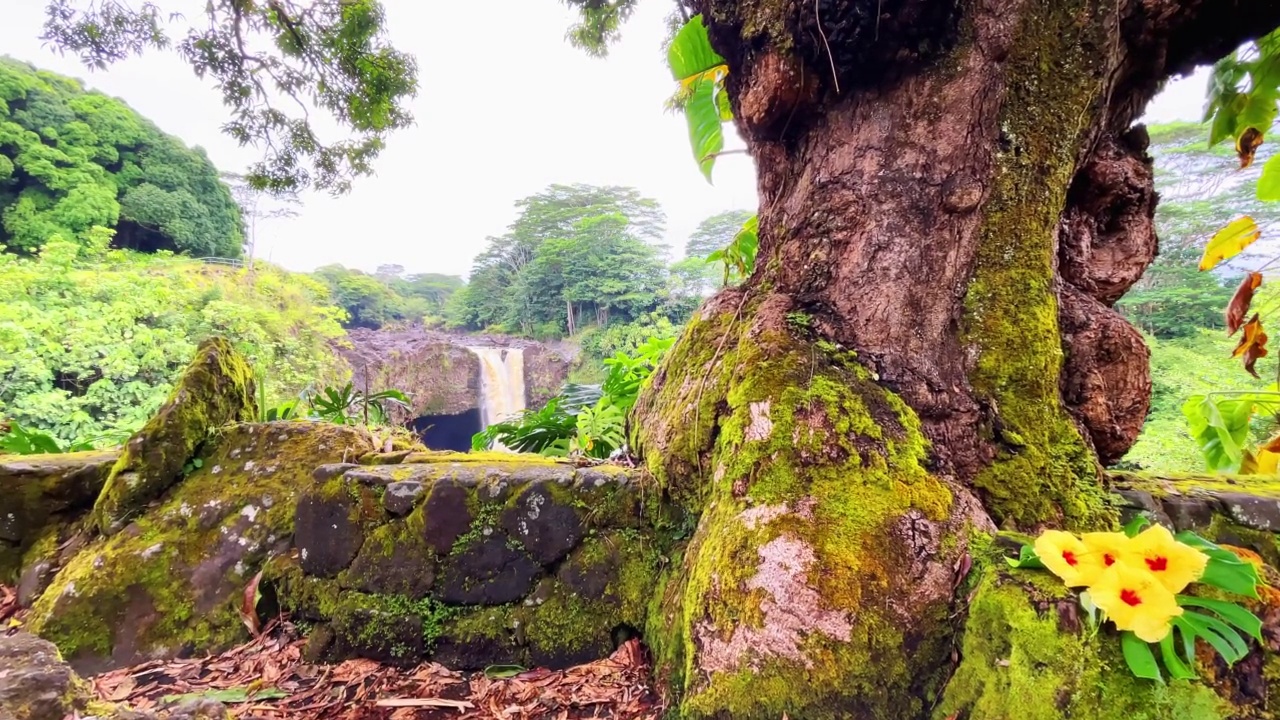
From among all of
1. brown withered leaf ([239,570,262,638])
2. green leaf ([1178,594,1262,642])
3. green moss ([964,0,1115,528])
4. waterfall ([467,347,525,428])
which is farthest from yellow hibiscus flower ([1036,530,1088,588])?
waterfall ([467,347,525,428])

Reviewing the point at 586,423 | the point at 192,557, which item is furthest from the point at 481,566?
the point at 192,557

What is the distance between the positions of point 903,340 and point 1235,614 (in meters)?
0.72

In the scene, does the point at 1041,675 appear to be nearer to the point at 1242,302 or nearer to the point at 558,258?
the point at 1242,302

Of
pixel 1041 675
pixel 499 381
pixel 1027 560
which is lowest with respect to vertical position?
pixel 499 381

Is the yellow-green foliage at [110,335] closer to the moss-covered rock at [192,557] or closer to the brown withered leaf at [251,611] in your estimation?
the moss-covered rock at [192,557]

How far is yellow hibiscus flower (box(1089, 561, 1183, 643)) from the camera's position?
0.74 metres

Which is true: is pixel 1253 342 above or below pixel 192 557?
above

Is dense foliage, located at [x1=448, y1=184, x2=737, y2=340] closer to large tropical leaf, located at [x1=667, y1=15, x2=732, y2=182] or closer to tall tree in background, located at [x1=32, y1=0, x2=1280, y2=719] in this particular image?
large tropical leaf, located at [x1=667, y1=15, x2=732, y2=182]

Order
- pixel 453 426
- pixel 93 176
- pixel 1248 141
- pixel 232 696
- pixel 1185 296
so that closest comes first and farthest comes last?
pixel 232 696, pixel 1248 141, pixel 1185 296, pixel 93 176, pixel 453 426

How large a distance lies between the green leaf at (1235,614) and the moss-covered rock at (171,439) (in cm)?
260

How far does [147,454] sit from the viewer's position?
1692 mm

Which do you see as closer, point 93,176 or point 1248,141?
point 1248,141

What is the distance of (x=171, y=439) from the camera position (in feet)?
5.64

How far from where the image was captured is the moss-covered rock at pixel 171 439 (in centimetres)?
166
